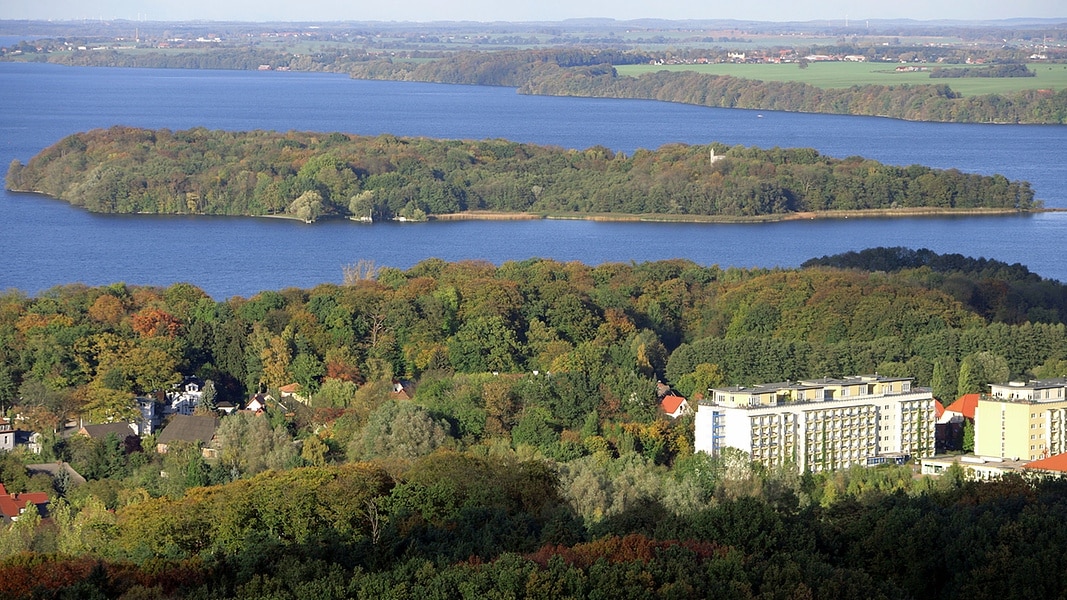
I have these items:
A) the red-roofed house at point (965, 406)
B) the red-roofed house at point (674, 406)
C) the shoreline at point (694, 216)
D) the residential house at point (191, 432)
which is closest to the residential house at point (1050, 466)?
the red-roofed house at point (965, 406)

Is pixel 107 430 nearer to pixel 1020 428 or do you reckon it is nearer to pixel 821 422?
pixel 821 422

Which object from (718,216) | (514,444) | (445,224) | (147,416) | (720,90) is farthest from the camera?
(720,90)

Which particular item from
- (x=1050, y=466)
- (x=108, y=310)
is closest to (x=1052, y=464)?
(x=1050, y=466)

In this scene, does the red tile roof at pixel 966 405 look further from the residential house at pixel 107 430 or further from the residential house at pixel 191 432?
the residential house at pixel 107 430

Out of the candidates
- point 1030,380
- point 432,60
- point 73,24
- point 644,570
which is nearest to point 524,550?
point 644,570

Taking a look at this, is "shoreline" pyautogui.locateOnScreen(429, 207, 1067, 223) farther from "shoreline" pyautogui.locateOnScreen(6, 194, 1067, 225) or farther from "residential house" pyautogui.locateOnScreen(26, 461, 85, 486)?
"residential house" pyautogui.locateOnScreen(26, 461, 85, 486)
